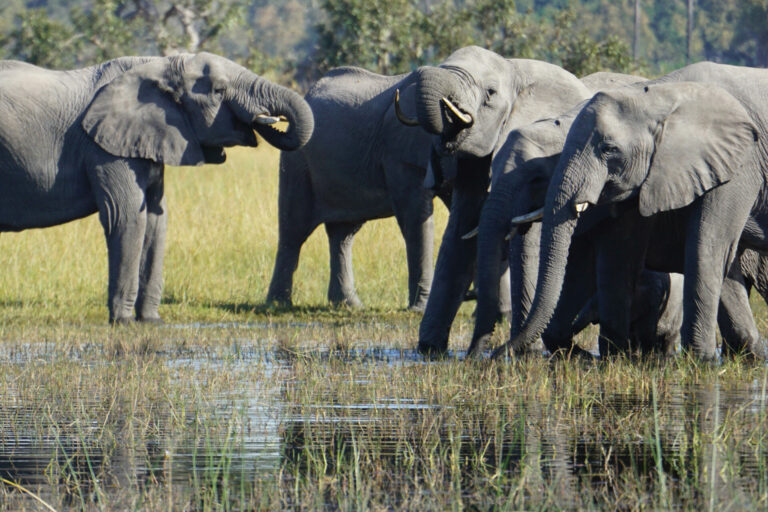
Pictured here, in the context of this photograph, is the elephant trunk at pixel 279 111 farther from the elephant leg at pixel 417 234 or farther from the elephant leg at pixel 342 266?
the elephant leg at pixel 342 266

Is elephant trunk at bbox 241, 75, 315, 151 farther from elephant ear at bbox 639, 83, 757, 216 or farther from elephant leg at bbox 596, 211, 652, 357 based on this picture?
elephant ear at bbox 639, 83, 757, 216

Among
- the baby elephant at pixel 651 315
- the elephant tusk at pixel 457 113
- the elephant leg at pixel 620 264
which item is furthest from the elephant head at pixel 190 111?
the elephant leg at pixel 620 264

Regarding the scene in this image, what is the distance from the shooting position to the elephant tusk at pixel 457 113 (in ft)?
28.0

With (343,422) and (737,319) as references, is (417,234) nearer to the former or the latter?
(737,319)

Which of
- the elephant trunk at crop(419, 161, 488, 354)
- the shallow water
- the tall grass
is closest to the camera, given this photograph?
the shallow water

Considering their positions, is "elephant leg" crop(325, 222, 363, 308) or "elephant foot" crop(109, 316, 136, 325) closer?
"elephant foot" crop(109, 316, 136, 325)

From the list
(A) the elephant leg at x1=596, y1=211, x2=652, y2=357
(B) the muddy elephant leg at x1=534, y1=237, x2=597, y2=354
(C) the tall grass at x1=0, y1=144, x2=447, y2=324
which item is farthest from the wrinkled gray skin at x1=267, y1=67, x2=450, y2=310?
(A) the elephant leg at x1=596, y1=211, x2=652, y2=357

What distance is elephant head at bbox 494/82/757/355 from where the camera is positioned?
7.62 m

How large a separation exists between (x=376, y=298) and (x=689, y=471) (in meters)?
7.79

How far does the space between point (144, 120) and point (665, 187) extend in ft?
14.4

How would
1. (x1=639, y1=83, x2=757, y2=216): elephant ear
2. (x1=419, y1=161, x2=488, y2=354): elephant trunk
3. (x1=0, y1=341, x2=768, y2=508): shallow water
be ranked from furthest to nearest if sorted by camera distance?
(x1=419, y1=161, x2=488, y2=354): elephant trunk, (x1=639, y1=83, x2=757, y2=216): elephant ear, (x1=0, y1=341, x2=768, y2=508): shallow water

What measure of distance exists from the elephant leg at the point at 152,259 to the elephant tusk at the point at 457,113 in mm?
3317

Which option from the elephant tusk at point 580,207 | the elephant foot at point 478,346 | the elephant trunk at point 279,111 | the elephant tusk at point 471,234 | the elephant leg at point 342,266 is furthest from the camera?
the elephant leg at point 342,266

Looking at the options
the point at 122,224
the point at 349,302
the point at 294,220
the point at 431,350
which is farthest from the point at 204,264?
the point at 431,350
